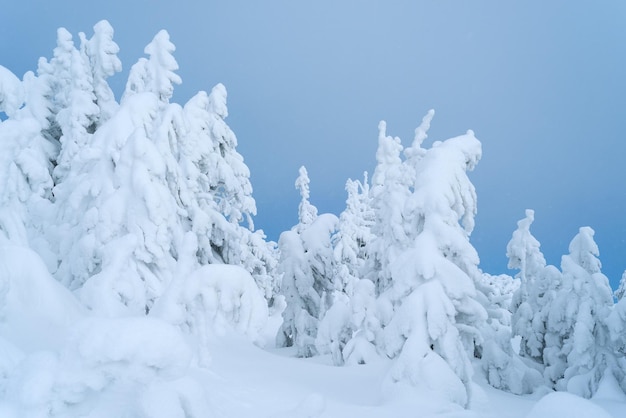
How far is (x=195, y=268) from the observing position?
62.8 feet

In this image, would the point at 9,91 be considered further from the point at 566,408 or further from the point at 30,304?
the point at 566,408

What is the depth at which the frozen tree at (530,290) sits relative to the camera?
22.2 m

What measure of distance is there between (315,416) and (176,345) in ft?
13.2

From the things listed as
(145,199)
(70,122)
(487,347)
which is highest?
(70,122)

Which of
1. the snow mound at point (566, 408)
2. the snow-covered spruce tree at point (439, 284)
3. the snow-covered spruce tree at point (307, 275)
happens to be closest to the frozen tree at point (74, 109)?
the snow-covered spruce tree at point (307, 275)

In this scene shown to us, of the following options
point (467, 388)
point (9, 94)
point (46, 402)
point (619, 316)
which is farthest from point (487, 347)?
point (9, 94)

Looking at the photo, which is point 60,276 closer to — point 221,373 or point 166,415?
point 221,373

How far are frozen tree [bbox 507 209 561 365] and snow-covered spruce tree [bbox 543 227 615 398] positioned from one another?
81cm

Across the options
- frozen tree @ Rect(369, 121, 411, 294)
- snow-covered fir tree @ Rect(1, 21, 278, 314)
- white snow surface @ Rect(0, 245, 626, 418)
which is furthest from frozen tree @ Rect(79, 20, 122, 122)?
white snow surface @ Rect(0, 245, 626, 418)

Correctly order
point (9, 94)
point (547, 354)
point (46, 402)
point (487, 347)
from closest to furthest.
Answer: point (46, 402)
point (9, 94)
point (487, 347)
point (547, 354)

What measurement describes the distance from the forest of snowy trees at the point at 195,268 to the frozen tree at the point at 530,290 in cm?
10

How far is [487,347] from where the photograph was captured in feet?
63.5

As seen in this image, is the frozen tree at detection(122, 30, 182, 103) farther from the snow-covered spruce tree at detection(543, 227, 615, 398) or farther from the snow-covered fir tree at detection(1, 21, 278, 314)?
the snow-covered spruce tree at detection(543, 227, 615, 398)

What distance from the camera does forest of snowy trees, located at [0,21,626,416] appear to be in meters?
6.77
